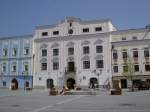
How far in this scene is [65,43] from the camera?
183 ft

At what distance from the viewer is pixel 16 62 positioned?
195 feet

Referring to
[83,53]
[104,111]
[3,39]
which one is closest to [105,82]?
[83,53]

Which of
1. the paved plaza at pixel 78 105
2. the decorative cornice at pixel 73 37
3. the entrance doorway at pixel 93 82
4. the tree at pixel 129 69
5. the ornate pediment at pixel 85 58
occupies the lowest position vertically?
the paved plaza at pixel 78 105

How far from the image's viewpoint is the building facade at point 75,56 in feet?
165

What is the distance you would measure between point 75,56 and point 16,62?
1529 cm

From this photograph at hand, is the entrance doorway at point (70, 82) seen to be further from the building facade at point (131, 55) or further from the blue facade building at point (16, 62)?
the building facade at point (131, 55)

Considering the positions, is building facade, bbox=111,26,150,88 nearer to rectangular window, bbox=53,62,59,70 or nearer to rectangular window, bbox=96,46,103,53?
rectangular window, bbox=96,46,103,53

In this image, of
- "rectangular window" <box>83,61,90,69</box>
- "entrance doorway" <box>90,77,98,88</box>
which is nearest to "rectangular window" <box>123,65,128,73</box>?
"entrance doorway" <box>90,77,98,88</box>

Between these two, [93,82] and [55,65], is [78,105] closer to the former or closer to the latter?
[93,82]

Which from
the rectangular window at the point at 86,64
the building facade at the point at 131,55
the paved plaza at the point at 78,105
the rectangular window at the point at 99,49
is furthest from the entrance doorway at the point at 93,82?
the paved plaza at the point at 78,105

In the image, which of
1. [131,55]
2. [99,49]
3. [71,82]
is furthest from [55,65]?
[131,55]

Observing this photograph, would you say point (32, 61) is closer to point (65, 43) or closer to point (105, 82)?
point (65, 43)

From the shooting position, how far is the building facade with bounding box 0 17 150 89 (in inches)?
1984

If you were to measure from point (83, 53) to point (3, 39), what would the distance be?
21.7 metres
